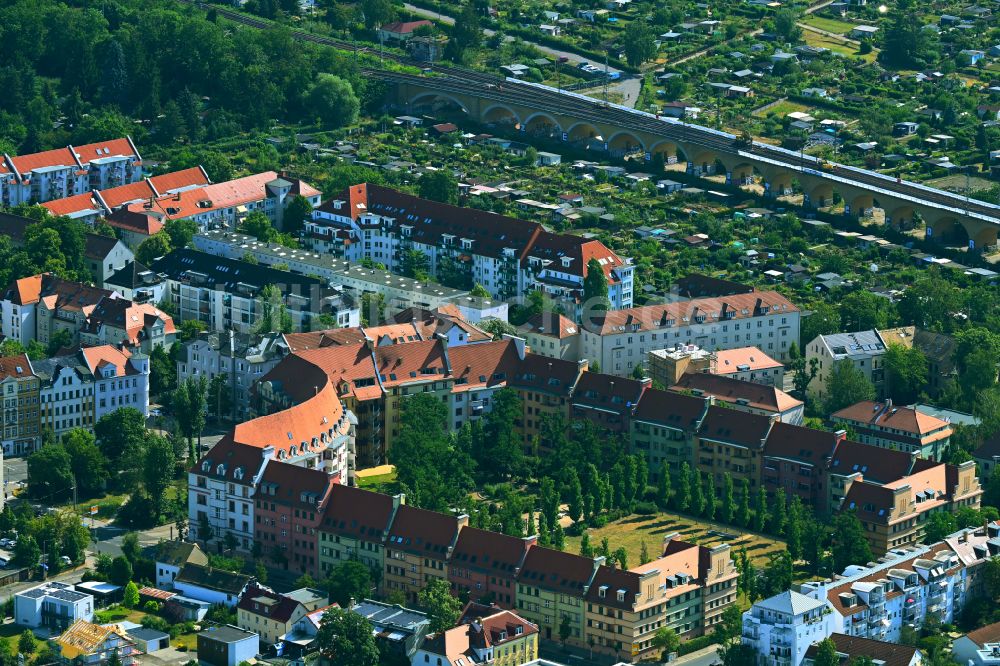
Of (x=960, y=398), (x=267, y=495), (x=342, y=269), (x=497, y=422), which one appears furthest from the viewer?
(x=342, y=269)

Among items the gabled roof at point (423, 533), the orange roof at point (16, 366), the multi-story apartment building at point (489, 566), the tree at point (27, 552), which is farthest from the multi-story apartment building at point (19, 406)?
the multi-story apartment building at point (489, 566)

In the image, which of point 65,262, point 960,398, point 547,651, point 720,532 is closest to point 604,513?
point 720,532

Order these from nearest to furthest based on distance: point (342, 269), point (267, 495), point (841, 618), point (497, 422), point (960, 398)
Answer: point (841, 618) → point (267, 495) → point (497, 422) → point (960, 398) → point (342, 269)

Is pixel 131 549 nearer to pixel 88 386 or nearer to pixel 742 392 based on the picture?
pixel 88 386

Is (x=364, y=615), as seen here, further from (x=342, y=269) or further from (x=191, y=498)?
(x=342, y=269)

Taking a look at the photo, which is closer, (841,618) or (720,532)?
(841,618)

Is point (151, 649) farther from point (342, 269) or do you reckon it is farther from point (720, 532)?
point (342, 269)

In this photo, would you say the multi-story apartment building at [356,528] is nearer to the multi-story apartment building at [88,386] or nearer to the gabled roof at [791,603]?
the gabled roof at [791,603]
